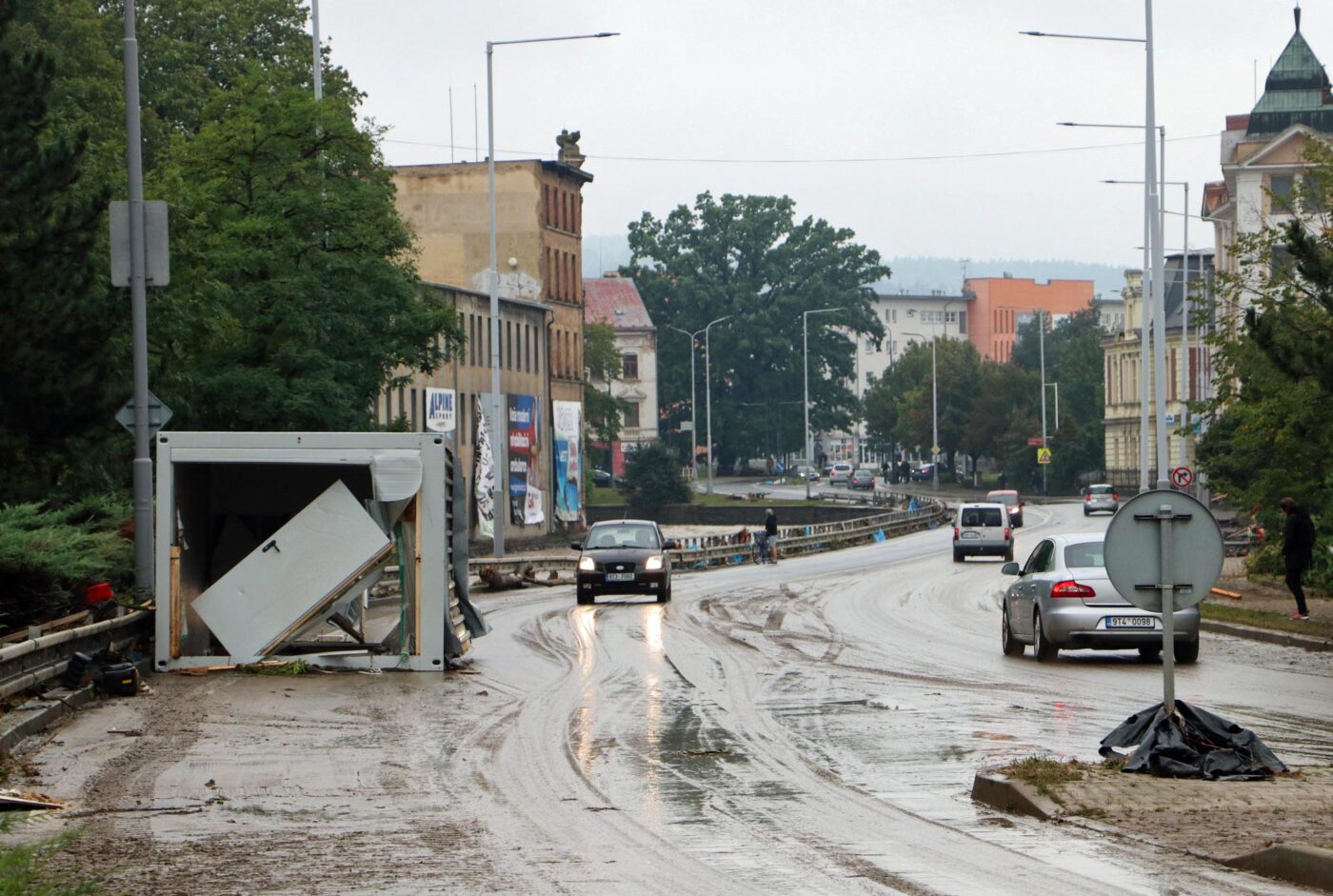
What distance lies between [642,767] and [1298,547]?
1823 cm

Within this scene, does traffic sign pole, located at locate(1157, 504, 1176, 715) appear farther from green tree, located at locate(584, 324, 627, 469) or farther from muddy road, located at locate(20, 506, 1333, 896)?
green tree, located at locate(584, 324, 627, 469)

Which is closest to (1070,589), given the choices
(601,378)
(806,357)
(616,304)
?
(601,378)

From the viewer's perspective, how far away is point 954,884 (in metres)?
9.12

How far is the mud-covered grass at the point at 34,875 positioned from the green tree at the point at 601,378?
391 ft

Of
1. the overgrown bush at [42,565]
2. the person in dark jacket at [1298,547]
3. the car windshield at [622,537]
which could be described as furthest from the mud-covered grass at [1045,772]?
the car windshield at [622,537]

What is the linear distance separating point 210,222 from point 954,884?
34362mm

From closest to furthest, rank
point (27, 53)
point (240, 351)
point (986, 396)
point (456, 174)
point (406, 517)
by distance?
point (406, 517) < point (27, 53) < point (240, 351) < point (456, 174) < point (986, 396)

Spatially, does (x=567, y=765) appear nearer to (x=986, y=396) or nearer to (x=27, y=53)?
(x=27, y=53)

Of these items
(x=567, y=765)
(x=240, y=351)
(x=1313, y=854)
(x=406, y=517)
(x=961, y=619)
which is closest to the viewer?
(x=1313, y=854)

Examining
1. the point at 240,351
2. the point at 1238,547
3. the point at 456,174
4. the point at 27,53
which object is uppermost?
the point at 456,174

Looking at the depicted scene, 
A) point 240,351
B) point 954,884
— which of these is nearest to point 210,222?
point 240,351

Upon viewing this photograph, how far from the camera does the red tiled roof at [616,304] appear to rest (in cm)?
14650

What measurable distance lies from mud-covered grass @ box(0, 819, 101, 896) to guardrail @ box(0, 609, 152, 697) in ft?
25.0

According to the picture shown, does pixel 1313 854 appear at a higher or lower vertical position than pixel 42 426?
lower
